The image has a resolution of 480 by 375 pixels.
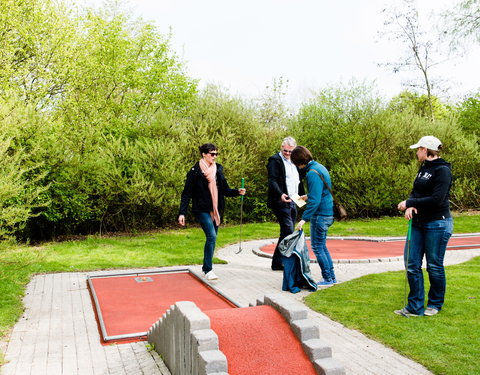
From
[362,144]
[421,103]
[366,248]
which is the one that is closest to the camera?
[366,248]

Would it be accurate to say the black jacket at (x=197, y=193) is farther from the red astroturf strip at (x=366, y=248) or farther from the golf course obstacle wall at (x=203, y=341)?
the red astroturf strip at (x=366, y=248)

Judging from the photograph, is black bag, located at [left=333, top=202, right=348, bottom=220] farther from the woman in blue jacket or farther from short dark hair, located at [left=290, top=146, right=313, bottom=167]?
short dark hair, located at [left=290, top=146, right=313, bottom=167]

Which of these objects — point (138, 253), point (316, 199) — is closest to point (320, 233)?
point (316, 199)

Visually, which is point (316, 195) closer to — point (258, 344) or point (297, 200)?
point (297, 200)

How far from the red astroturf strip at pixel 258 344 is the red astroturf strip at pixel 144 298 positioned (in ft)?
5.99

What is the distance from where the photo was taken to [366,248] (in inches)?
479

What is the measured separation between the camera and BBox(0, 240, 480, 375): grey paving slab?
448 cm

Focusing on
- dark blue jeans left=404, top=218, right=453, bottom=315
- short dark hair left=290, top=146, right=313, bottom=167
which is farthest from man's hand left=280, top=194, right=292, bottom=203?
dark blue jeans left=404, top=218, right=453, bottom=315

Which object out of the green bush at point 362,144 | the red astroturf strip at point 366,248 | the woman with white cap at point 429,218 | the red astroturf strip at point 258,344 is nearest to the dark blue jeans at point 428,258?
the woman with white cap at point 429,218

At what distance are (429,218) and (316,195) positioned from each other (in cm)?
184

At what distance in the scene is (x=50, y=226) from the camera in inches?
563

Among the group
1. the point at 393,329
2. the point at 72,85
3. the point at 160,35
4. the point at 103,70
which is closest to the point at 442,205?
the point at 393,329

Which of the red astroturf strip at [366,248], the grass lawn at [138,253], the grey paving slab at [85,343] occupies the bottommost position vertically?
the grey paving slab at [85,343]

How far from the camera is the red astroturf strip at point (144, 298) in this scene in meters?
6.03
